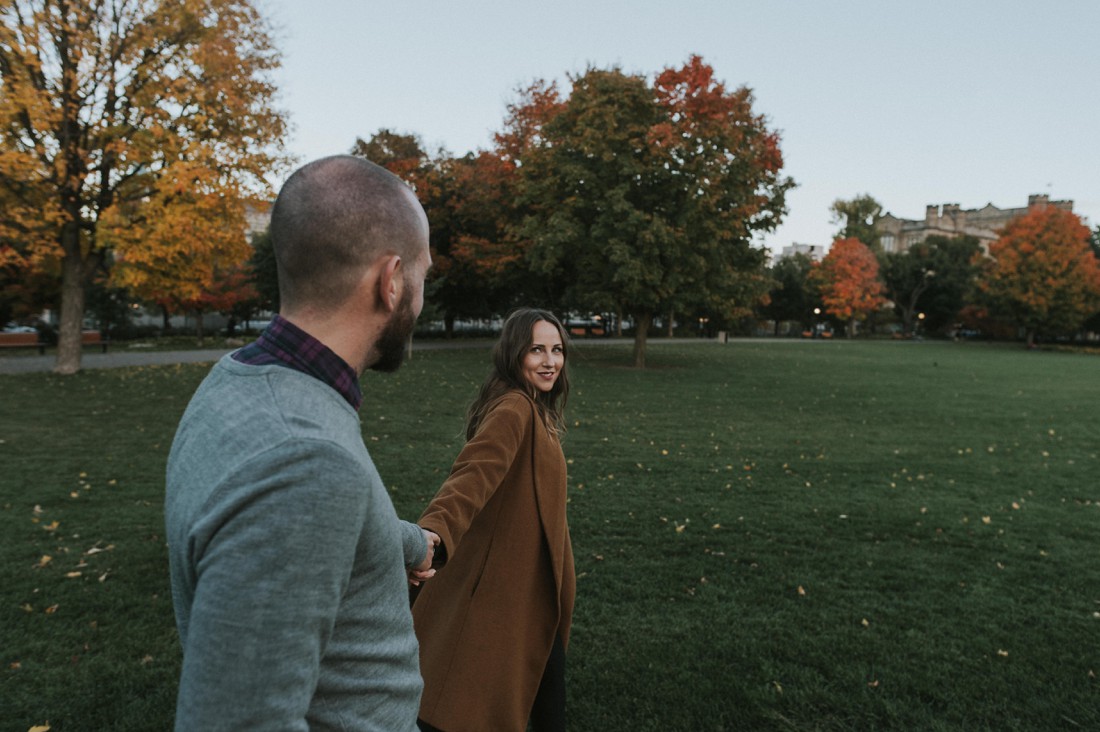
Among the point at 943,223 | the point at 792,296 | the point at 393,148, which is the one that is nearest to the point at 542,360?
the point at 393,148

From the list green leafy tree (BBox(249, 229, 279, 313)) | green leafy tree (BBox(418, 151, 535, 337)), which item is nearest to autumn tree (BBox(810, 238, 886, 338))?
green leafy tree (BBox(418, 151, 535, 337))

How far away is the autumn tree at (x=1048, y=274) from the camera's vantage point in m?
50.0

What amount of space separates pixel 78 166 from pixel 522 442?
18.9 m

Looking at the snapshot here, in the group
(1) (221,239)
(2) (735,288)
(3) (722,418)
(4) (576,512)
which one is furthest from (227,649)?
(2) (735,288)

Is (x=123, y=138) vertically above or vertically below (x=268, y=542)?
above

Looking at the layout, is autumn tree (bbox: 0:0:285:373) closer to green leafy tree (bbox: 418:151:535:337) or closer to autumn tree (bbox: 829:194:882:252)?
green leafy tree (bbox: 418:151:535:337)

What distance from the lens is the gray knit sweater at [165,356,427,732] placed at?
3.12ft

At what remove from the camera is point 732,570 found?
5469mm

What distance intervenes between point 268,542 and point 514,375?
2.01 meters

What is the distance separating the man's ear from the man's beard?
22 mm

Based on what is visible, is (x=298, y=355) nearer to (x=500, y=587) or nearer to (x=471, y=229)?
(x=500, y=587)

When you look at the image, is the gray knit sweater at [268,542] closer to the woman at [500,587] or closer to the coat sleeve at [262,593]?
the coat sleeve at [262,593]

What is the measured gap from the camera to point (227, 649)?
37.5 inches

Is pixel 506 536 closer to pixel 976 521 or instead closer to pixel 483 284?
pixel 976 521
